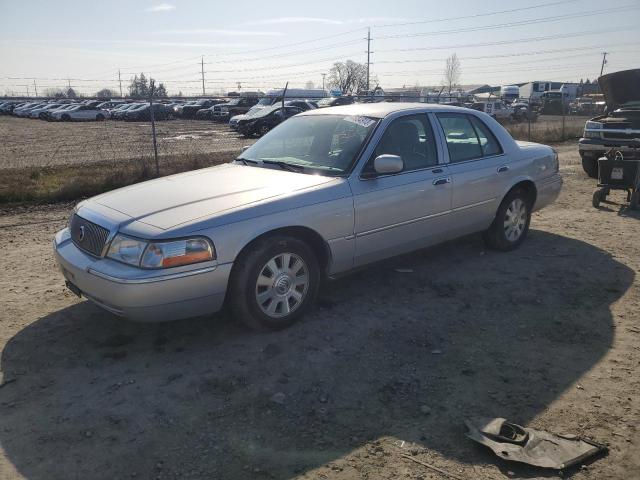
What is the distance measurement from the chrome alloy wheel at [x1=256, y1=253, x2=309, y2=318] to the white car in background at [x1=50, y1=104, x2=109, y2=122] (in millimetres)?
41875

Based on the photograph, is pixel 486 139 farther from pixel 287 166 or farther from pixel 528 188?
pixel 287 166

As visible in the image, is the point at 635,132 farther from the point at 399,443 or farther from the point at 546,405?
the point at 399,443

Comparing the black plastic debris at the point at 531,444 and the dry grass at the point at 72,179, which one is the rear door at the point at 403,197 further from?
the dry grass at the point at 72,179

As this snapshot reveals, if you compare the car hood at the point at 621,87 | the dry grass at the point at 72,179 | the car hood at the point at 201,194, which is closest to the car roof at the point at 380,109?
the car hood at the point at 201,194

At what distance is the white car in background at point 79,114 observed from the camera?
133 feet

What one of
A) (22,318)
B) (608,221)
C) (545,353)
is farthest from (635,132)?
(22,318)

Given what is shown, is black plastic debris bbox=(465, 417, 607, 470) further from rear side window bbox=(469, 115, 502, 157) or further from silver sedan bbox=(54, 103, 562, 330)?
rear side window bbox=(469, 115, 502, 157)

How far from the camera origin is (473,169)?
539 cm

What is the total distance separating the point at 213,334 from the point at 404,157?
2.27 metres

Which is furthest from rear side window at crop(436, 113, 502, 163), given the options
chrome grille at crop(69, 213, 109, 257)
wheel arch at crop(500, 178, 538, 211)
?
chrome grille at crop(69, 213, 109, 257)

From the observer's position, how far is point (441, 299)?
4770mm

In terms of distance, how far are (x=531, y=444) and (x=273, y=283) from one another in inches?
79.8

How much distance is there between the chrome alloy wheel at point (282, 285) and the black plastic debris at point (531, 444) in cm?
164

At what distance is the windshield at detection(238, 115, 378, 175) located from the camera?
4.57 m
